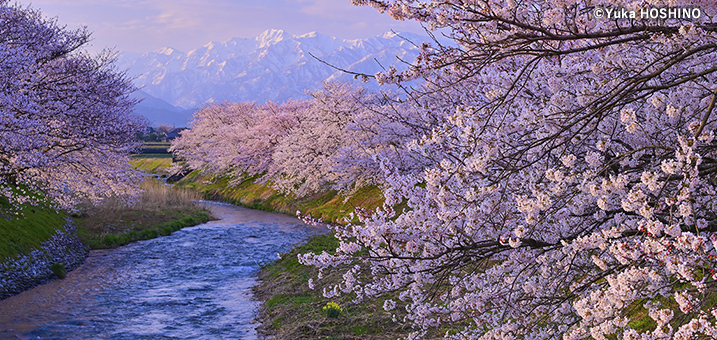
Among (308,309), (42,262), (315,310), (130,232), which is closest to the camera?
(315,310)

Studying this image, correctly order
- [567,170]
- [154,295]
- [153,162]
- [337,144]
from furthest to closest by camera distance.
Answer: [153,162]
[337,144]
[154,295]
[567,170]

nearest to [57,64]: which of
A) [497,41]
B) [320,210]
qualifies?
[320,210]

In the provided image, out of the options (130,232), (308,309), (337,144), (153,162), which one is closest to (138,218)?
(130,232)

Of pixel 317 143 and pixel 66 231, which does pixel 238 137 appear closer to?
pixel 317 143

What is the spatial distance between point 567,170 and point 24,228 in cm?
2066

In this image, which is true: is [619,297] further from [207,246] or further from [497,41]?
[207,246]

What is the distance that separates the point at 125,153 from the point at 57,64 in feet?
18.6

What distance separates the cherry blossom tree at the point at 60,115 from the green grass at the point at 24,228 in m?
0.80

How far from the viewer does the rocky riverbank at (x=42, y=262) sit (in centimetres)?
1627

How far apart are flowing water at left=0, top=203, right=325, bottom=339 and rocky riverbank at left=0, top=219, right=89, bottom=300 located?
1.44ft

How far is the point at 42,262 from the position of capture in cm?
1866

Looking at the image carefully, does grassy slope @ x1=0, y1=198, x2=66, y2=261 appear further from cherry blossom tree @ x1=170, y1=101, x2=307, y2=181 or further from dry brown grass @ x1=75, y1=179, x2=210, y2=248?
cherry blossom tree @ x1=170, y1=101, x2=307, y2=181

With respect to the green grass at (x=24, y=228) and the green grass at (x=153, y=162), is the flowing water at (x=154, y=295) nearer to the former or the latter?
the green grass at (x=24, y=228)

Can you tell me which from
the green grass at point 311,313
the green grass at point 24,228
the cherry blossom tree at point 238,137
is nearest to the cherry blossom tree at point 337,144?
the cherry blossom tree at point 238,137
